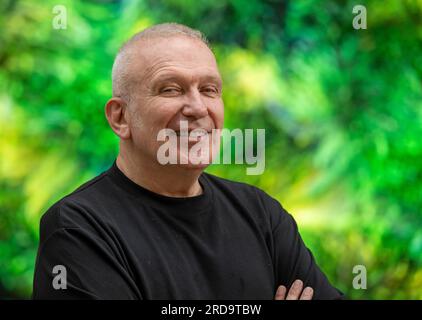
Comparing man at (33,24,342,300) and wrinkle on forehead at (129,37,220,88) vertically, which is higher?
wrinkle on forehead at (129,37,220,88)

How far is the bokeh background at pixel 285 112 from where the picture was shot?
4.00 meters

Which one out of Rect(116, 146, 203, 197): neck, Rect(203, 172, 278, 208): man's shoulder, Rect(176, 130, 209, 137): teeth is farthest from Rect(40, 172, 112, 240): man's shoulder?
Rect(203, 172, 278, 208): man's shoulder

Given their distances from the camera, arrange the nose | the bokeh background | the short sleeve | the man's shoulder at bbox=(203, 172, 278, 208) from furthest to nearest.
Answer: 1. the bokeh background
2. the man's shoulder at bbox=(203, 172, 278, 208)
3. the nose
4. the short sleeve

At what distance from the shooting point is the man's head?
212 centimetres

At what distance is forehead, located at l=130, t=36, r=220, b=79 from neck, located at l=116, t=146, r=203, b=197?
0.85 feet

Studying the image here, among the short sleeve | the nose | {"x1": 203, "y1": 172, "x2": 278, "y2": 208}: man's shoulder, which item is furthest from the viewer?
{"x1": 203, "y1": 172, "x2": 278, "y2": 208}: man's shoulder

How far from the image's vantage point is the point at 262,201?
2.35 m

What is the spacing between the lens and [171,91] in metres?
2.14

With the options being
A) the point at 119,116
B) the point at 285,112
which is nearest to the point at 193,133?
the point at 119,116

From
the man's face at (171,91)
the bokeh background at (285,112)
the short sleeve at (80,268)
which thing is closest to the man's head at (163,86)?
the man's face at (171,91)

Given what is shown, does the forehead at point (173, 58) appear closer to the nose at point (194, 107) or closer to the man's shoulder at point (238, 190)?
the nose at point (194, 107)

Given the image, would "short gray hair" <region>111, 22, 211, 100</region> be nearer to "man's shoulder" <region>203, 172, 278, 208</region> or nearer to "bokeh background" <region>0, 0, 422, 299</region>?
"man's shoulder" <region>203, 172, 278, 208</region>
